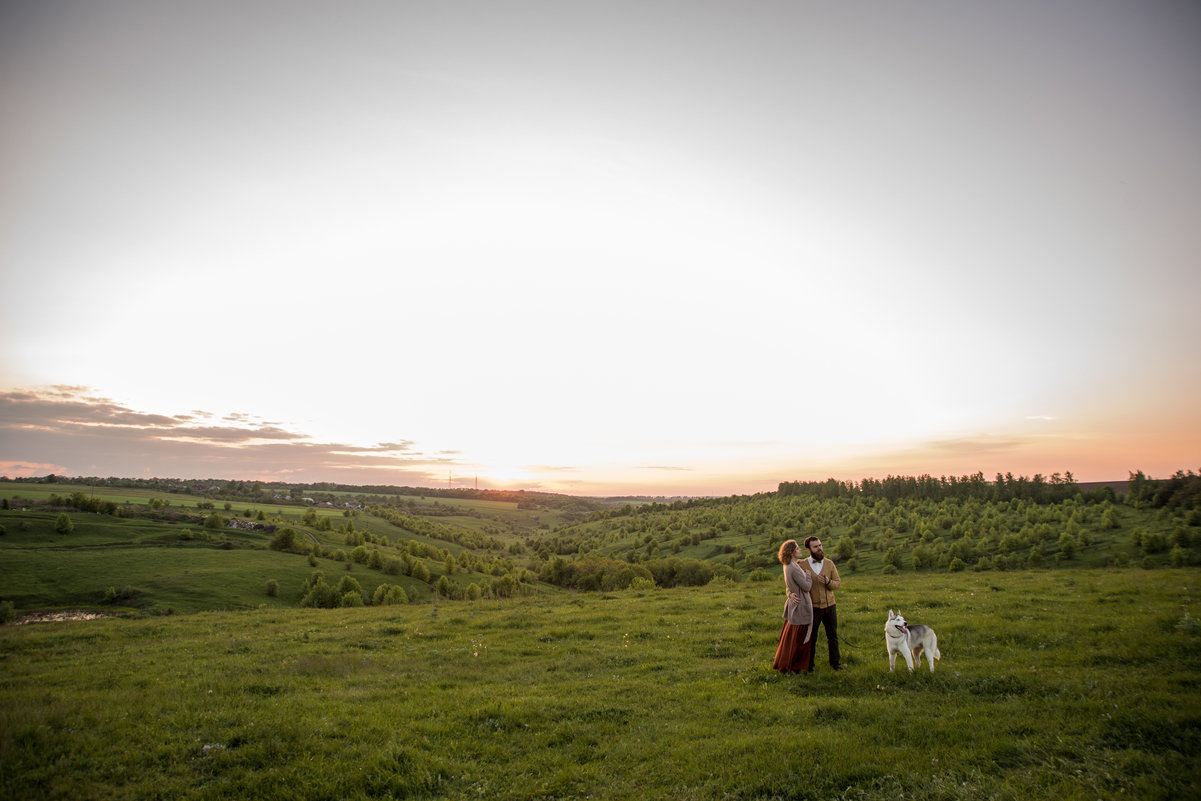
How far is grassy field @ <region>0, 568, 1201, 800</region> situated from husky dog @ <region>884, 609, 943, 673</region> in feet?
2.04

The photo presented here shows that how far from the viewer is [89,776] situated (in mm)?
9219

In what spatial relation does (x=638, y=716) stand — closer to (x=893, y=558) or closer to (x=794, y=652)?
(x=794, y=652)

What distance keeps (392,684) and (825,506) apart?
167m

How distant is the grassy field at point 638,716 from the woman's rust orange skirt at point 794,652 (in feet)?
1.84

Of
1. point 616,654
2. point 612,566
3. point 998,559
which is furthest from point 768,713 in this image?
point 612,566

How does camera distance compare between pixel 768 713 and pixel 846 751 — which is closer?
pixel 846 751

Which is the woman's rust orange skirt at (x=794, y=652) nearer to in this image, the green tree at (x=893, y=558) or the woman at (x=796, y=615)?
the woman at (x=796, y=615)

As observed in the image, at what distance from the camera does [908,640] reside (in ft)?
45.7

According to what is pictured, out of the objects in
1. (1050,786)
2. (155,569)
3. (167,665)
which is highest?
(1050,786)

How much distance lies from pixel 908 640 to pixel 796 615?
297cm

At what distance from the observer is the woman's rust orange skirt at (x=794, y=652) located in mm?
14602

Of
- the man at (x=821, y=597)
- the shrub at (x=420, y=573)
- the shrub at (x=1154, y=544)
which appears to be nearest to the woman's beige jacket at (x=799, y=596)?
the man at (x=821, y=597)

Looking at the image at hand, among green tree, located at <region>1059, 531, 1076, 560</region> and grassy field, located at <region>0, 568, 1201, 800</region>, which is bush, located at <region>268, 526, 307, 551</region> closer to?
grassy field, located at <region>0, 568, 1201, 800</region>

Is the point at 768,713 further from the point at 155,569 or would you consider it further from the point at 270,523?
the point at 270,523
